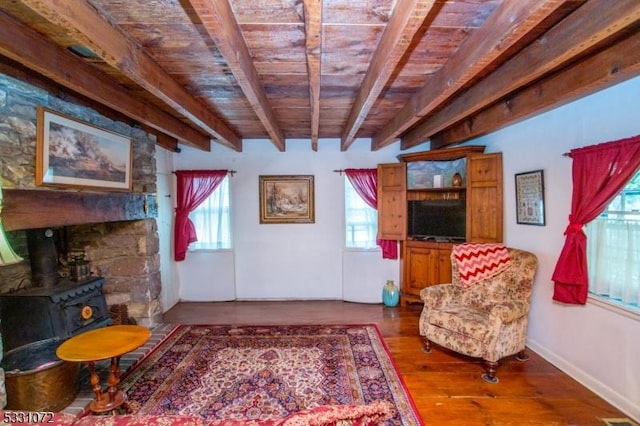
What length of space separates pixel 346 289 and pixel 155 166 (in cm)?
315

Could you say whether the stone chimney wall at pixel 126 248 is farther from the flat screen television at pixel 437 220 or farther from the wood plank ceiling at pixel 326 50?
the flat screen television at pixel 437 220

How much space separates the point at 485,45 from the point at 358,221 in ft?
10.7

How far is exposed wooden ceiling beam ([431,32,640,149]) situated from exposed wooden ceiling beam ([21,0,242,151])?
281cm

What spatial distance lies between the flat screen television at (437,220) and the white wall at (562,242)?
0.58 meters

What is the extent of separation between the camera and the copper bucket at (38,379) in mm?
2012

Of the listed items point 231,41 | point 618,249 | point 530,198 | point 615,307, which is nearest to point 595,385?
point 615,307

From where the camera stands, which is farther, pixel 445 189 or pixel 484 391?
pixel 445 189

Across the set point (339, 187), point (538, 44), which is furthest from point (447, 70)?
point (339, 187)

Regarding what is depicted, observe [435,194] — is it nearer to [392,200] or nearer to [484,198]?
[392,200]

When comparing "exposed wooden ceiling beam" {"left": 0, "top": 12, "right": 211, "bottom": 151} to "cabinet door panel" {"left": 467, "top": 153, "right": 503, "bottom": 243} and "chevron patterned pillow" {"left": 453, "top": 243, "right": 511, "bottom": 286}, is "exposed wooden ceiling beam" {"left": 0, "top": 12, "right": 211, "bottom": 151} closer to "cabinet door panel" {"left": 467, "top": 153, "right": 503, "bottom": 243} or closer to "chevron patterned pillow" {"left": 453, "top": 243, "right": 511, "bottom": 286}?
"chevron patterned pillow" {"left": 453, "top": 243, "right": 511, "bottom": 286}

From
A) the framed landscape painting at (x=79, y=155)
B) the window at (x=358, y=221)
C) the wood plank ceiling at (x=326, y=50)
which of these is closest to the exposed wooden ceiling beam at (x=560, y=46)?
the wood plank ceiling at (x=326, y=50)

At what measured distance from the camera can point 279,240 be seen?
4.72 m

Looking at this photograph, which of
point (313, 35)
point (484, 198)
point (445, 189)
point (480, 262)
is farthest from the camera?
point (445, 189)

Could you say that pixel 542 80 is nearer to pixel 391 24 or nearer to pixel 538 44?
pixel 538 44
